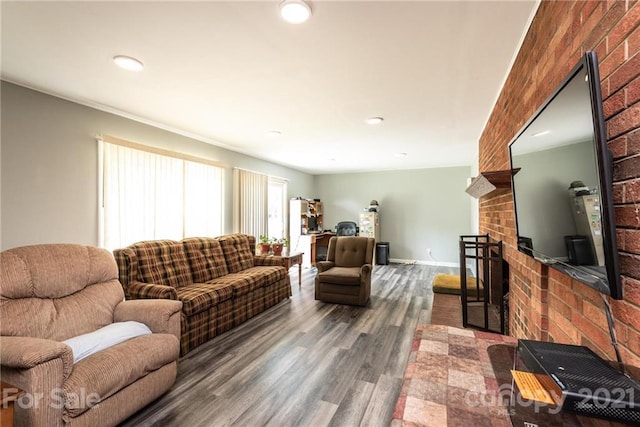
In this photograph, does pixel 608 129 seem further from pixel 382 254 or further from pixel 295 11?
pixel 382 254

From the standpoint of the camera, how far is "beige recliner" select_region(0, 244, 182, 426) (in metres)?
1.35

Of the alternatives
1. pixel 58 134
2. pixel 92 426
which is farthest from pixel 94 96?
pixel 92 426

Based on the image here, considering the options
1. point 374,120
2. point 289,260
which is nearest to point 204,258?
point 289,260

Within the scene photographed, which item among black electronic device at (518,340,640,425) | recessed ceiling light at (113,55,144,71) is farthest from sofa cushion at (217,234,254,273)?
black electronic device at (518,340,640,425)

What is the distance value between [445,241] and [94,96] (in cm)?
674

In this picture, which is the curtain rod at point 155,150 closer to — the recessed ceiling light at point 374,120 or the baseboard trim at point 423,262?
the recessed ceiling light at point 374,120

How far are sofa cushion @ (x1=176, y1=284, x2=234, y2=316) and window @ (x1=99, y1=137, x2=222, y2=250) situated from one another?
0.99 metres

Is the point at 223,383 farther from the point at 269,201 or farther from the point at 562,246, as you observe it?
the point at 269,201

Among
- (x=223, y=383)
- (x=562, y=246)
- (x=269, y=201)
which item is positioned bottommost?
(x=223, y=383)

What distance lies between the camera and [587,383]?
685 millimetres

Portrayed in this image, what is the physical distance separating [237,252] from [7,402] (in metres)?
2.77

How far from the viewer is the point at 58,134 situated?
2646 mm

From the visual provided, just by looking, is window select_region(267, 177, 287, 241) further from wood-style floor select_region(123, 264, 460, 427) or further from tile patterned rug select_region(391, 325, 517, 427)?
tile patterned rug select_region(391, 325, 517, 427)

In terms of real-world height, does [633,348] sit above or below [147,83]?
below
